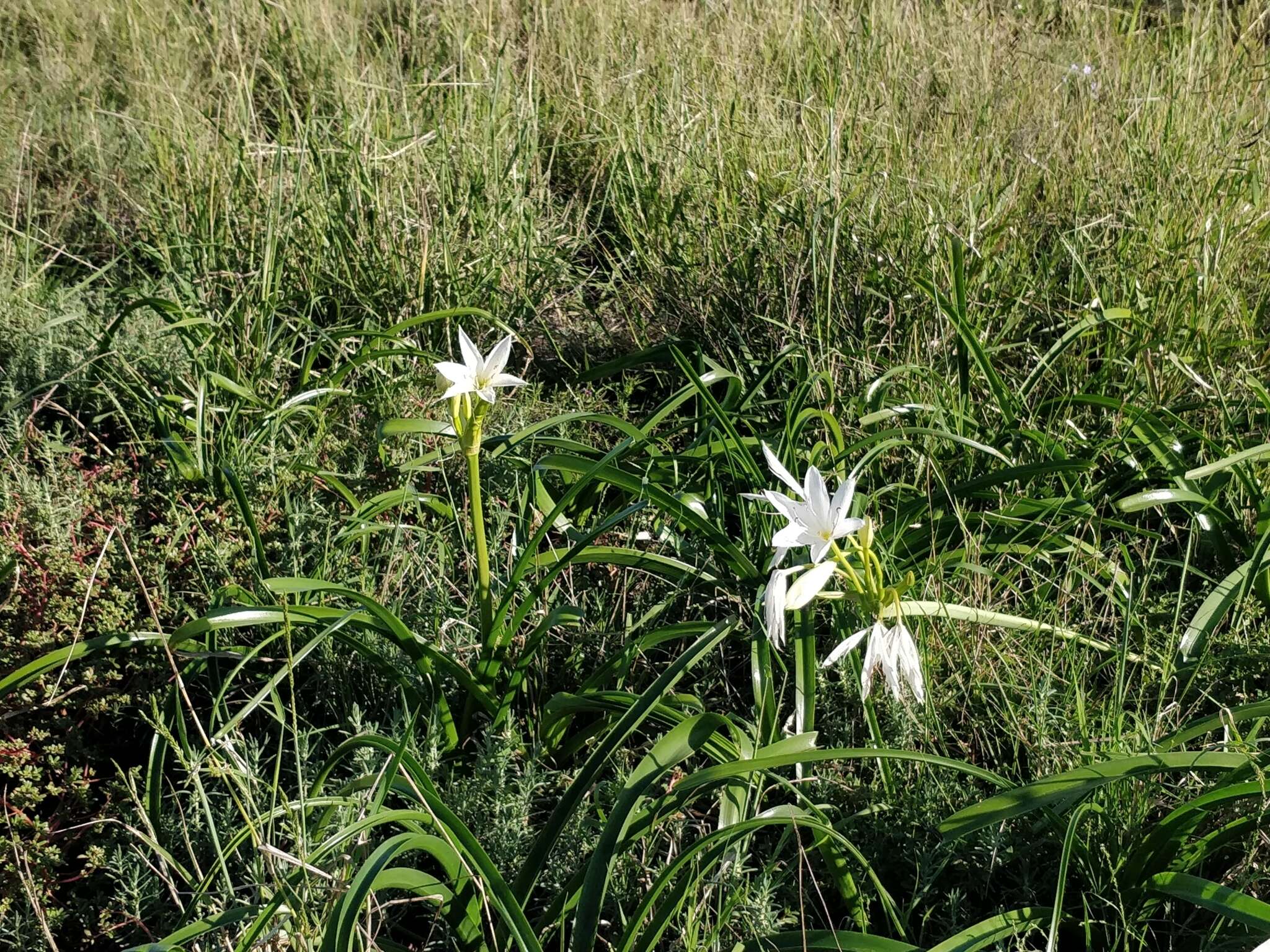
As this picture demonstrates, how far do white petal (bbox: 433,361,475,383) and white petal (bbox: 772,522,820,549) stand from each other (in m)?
0.57

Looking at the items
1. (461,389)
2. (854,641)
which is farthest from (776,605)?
(461,389)

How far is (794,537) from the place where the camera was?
1352mm

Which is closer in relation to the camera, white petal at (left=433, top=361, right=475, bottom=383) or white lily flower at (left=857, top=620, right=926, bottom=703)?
white lily flower at (left=857, top=620, right=926, bottom=703)

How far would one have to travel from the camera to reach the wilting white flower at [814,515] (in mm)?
1338

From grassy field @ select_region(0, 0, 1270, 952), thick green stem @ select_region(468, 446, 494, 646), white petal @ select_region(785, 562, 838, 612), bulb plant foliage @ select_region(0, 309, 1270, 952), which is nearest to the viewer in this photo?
white petal @ select_region(785, 562, 838, 612)

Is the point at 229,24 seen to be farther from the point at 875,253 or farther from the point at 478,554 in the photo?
the point at 478,554

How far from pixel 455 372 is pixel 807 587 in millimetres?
648

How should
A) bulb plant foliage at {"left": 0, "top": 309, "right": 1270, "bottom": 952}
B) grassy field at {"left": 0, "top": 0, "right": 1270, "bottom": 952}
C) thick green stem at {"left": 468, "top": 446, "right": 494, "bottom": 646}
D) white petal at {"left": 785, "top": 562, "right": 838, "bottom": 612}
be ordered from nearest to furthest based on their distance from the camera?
white petal at {"left": 785, "top": 562, "right": 838, "bottom": 612}, bulb plant foliage at {"left": 0, "top": 309, "right": 1270, "bottom": 952}, grassy field at {"left": 0, "top": 0, "right": 1270, "bottom": 952}, thick green stem at {"left": 468, "top": 446, "right": 494, "bottom": 646}

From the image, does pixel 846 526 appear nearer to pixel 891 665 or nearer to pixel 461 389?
pixel 891 665

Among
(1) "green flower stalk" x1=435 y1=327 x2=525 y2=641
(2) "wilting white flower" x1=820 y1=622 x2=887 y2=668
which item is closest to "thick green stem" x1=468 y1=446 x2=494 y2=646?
(1) "green flower stalk" x1=435 y1=327 x2=525 y2=641

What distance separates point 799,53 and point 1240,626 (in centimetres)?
267

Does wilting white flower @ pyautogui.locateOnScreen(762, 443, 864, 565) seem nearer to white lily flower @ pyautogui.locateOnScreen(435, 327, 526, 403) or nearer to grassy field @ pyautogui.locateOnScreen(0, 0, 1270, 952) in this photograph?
grassy field @ pyautogui.locateOnScreen(0, 0, 1270, 952)

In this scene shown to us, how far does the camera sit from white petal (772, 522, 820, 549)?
1339 mm

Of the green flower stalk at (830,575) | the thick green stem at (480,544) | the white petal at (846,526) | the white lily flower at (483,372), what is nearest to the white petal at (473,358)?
the white lily flower at (483,372)
